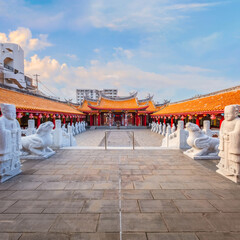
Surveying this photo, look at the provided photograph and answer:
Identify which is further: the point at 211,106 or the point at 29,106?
the point at 29,106

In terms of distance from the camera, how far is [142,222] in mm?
2158

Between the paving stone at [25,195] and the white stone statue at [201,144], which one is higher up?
the white stone statue at [201,144]

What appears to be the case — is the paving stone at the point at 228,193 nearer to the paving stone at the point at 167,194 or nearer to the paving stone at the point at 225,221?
the paving stone at the point at 225,221

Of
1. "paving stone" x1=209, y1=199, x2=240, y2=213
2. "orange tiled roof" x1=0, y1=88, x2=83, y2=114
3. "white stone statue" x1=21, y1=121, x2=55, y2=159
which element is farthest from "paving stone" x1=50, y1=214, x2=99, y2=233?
"orange tiled roof" x1=0, y1=88, x2=83, y2=114

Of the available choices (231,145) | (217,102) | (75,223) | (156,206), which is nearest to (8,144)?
(75,223)

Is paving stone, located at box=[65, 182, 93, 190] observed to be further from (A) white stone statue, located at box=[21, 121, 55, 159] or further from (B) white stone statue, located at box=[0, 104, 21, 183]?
(A) white stone statue, located at box=[21, 121, 55, 159]

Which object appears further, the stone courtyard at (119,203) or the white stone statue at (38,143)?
the white stone statue at (38,143)

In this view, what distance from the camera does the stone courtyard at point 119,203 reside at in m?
1.99

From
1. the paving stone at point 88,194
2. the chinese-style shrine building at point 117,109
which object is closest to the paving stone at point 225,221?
the paving stone at point 88,194

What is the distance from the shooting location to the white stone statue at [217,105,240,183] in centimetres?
344

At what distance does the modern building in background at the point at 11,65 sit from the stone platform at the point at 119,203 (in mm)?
29528

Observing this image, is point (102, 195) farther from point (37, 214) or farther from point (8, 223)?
point (8, 223)

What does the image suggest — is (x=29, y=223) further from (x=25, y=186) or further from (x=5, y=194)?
(x=25, y=186)

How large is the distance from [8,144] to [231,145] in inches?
214
